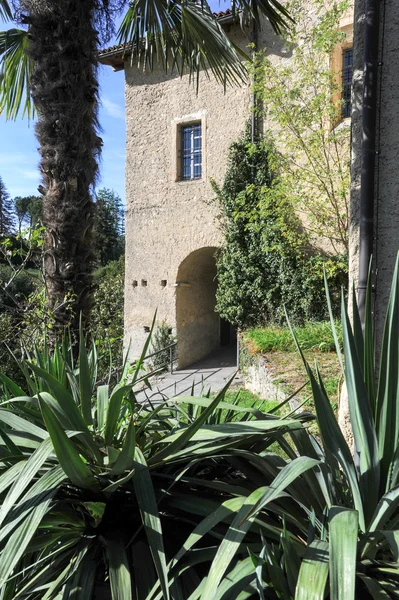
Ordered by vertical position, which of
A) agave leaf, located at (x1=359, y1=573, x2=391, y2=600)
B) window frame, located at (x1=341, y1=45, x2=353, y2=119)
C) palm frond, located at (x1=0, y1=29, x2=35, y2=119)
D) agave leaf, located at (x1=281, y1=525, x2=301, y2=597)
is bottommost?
agave leaf, located at (x1=359, y1=573, x2=391, y2=600)

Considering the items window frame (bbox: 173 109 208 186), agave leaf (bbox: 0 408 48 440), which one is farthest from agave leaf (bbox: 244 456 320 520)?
window frame (bbox: 173 109 208 186)

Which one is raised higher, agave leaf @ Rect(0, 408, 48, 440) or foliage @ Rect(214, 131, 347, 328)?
foliage @ Rect(214, 131, 347, 328)

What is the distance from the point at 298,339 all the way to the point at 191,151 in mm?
6424

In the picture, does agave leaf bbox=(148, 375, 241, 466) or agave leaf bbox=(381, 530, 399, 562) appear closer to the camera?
agave leaf bbox=(381, 530, 399, 562)

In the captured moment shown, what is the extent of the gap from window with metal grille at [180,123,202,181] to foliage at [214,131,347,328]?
46.7 inches

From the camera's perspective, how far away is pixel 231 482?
161cm

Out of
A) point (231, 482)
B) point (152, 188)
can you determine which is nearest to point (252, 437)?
point (231, 482)

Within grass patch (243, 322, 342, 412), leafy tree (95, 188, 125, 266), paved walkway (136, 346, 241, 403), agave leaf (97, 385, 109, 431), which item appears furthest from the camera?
leafy tree (95, 188, 125, 266)

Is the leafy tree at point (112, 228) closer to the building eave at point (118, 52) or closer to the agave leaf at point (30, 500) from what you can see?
the building eave at point (118, 52)

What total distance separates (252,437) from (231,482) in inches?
6.7

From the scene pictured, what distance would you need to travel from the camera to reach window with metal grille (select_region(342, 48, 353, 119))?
9164 mm

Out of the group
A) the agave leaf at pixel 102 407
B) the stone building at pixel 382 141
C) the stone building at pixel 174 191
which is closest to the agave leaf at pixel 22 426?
the agave leaf at pixel 102 407

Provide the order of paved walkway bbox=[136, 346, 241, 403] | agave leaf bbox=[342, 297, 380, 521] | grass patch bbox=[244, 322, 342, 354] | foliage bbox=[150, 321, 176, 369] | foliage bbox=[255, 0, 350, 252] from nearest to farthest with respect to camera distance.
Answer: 1. agave leaf bbox=[342, 297, 380, 521]
2. grass patch bbox=[244, 322, 342, 354]
3. foliage bbox=[255, 0, 350, 252]
4. paved walkway bbox=[136, 346, 241, 403]
5. foliage bbox=[150, 321, 176, 369]

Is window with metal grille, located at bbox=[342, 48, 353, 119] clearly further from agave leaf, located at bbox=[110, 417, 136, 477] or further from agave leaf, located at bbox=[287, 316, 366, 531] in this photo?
agave leaf, located at bbox=[110, 417, 136, 477]
